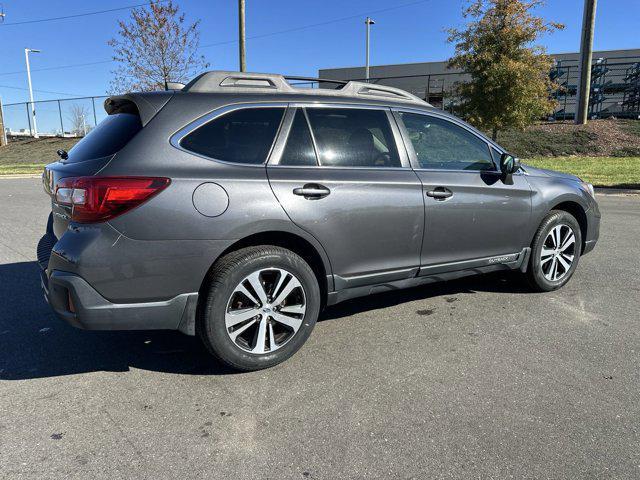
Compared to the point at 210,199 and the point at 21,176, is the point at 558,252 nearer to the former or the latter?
the point at 210,199

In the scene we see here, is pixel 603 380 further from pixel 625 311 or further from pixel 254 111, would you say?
pixel 254 111

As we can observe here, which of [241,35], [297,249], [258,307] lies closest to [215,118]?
[297,249]

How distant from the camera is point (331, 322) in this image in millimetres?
4160

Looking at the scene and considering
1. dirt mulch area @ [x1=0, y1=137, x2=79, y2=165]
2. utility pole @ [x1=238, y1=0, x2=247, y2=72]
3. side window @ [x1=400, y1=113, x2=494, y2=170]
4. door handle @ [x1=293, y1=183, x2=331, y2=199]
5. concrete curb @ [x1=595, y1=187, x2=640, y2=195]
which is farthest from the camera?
dirt mulch area @ [x1=0, y1=137, x2=79, y2=165]

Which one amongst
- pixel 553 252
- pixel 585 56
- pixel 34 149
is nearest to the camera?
pixel 553 252

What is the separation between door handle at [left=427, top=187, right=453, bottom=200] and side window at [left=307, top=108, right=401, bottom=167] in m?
0.34

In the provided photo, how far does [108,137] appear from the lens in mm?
3244

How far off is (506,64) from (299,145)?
14775 millimetres

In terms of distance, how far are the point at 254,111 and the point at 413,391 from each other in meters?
2.06

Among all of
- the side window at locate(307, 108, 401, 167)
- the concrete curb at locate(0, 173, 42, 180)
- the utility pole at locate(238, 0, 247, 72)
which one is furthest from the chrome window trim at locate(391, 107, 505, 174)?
the concrete curb at locate(0, 173, 42, 180)

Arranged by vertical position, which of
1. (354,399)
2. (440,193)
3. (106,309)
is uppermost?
(440,193)

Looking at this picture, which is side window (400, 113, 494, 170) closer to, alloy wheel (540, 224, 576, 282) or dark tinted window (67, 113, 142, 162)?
alloy wheel (540, 224, 576, 282)

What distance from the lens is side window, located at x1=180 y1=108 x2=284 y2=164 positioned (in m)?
3.13

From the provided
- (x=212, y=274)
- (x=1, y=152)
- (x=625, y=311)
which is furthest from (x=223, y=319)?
(x=1, y=152)
